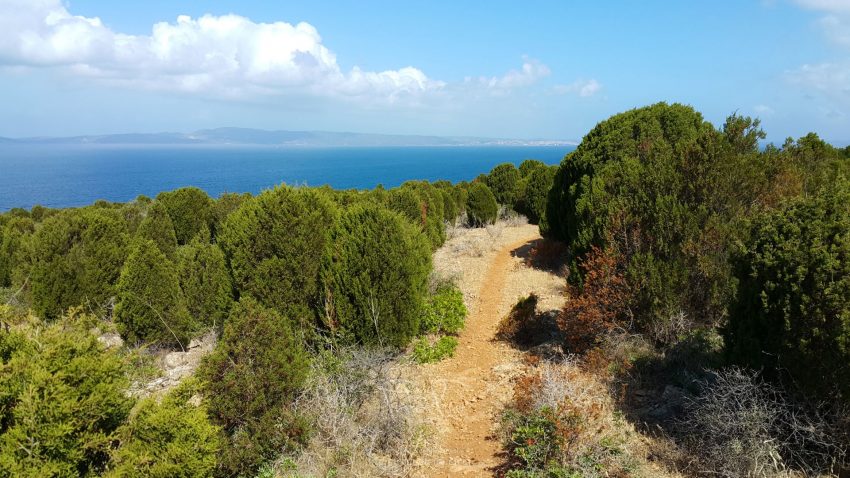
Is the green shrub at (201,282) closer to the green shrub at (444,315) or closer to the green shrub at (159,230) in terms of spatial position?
the green shrub at (444,315)

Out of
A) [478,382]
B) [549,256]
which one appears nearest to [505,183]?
[549,256]

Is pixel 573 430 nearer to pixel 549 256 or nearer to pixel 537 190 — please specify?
pixel 549 256

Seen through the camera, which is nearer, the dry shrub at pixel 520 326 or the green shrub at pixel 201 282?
the dry shrub at pixel 520 326

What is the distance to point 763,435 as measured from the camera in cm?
419

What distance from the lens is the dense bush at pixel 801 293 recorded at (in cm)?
394

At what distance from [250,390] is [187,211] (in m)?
18.1

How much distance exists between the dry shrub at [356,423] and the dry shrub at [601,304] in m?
2.83

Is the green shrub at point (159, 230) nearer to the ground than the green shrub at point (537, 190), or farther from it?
nearer to the ground

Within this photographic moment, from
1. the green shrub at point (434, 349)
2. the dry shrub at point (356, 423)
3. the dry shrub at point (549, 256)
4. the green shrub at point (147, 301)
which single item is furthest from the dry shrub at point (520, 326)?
the green shrub at point (147, 301)

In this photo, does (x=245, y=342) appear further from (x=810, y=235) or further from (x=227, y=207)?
(x=227, y=207)

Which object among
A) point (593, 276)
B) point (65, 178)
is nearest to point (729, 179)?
point (593, 276)

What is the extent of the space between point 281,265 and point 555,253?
32.2ft

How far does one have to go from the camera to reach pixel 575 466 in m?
4.48

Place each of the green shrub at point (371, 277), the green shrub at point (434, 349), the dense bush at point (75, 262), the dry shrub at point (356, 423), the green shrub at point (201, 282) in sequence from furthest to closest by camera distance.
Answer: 1. the dense bush at point (75, 262)
2. the green shrub at point (201, 282)
3. the green shrub at point (434, 349)
4. the green shrub at point (371, 277)
5. the dry shrub at point (356, 423)
